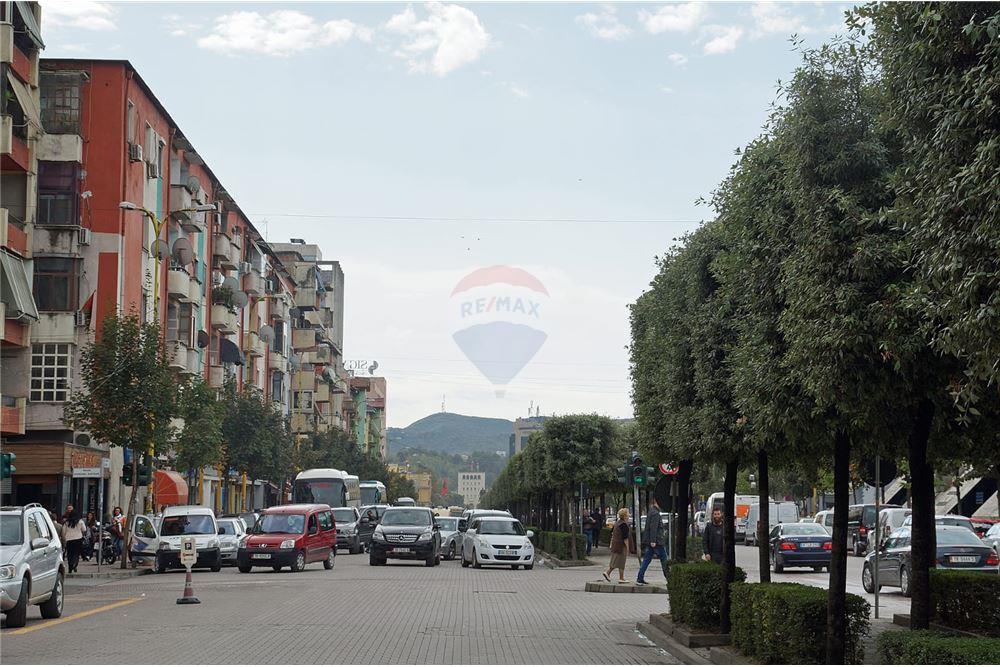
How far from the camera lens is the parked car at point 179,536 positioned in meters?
39.7

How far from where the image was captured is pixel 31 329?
4581cm

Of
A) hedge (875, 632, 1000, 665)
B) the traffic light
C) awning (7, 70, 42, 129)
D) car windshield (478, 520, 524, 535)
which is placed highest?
awning (7, 70, 42, 129)

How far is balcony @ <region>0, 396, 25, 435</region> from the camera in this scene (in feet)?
136

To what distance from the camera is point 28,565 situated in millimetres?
19781

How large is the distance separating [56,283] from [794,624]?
40150 mm

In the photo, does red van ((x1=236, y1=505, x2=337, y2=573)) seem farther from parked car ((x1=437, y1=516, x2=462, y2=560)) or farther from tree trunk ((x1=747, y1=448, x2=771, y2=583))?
tree trunk ((x1=747, y1=448, x2=771, y2=583))

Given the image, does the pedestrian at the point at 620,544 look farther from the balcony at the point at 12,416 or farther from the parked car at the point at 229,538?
the balcony at the point at 12,416

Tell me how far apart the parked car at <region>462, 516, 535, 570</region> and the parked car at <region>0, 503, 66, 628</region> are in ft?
74.5

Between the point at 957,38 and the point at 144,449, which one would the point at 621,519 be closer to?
the point at 144,449

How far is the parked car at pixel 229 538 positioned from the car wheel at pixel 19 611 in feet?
72.2

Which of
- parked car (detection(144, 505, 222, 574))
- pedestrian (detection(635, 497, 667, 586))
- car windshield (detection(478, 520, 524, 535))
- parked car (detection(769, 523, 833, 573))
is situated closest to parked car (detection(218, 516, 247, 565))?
parked car (detection(144, 505, 222, 574))

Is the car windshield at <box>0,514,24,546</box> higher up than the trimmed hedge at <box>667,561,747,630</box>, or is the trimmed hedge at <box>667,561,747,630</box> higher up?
the car windshield at <box>0,514,24,546</box>

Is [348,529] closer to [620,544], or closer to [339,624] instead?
[620,544]

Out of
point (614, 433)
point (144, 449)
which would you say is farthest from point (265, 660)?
point (614, 433)
